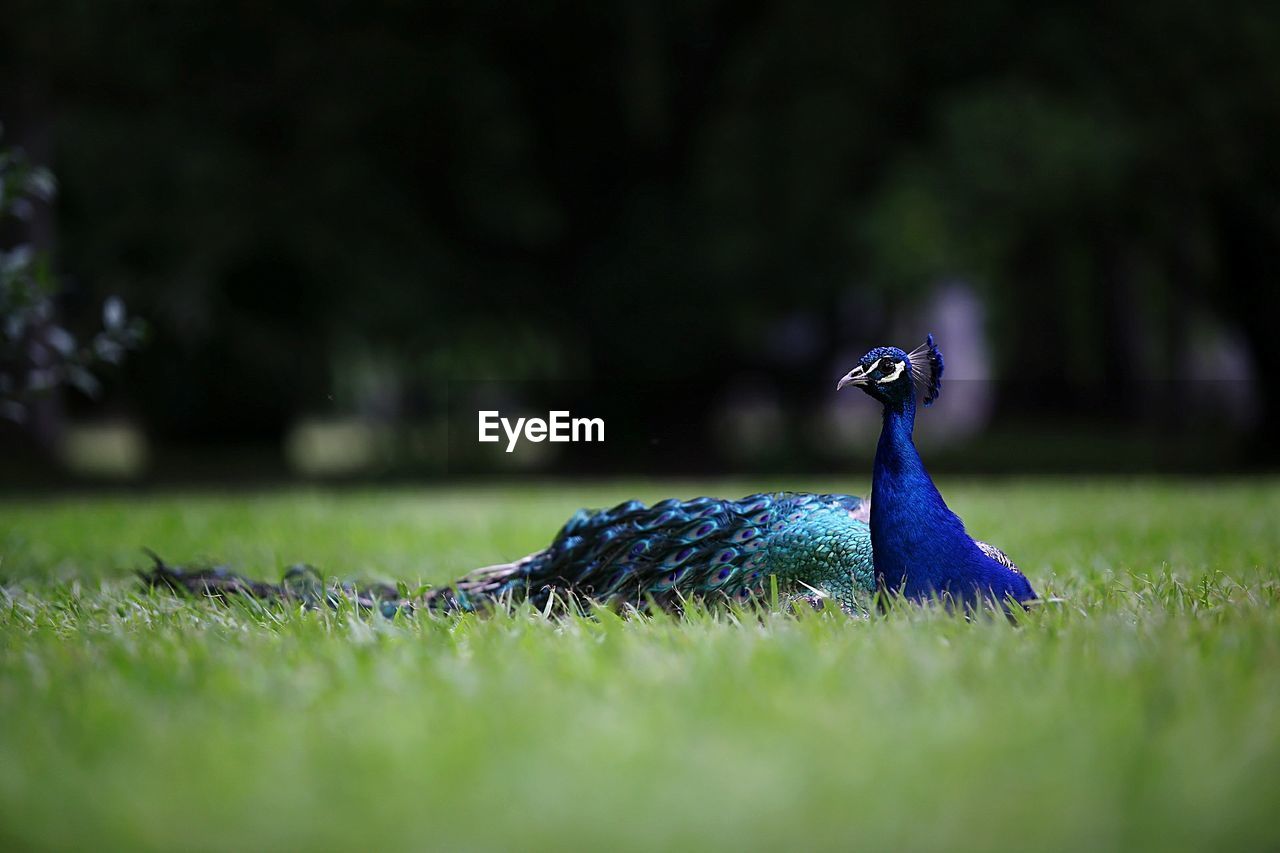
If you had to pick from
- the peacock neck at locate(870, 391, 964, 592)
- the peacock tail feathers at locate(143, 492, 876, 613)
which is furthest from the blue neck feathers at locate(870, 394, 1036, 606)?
the peacock tail feathers at locate(143, 492, 876, 613)

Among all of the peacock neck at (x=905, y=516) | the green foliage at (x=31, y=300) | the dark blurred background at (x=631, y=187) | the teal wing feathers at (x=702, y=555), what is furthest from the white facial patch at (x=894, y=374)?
the dark blurred background at (x=631, y=187)

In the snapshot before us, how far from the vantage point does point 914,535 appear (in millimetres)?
3729

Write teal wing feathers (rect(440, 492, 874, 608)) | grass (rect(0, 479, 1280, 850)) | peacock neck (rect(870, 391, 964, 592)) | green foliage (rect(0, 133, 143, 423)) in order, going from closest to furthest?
grass (rect(0, 479, 1280, 850))
peacock neck (rect(870, 391, 964, 592))
teal wing feathers (rect(440, 492, 874, 608))
green foliage (rect(0, 133, 143, 423))

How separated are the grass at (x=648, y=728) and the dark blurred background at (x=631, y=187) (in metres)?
9.83

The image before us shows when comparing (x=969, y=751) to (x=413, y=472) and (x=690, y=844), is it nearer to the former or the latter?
(x=690, y=844)

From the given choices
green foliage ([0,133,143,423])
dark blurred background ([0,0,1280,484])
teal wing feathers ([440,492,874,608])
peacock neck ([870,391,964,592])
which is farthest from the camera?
dark blurred background ([0,0,1280,484])

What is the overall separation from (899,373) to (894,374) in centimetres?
2

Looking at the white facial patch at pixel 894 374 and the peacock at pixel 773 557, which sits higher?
the white facial patch at pixel 894 374

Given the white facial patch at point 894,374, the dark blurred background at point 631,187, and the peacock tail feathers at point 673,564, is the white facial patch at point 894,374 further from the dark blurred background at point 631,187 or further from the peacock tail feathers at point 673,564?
the dark blurred background at point 631,187

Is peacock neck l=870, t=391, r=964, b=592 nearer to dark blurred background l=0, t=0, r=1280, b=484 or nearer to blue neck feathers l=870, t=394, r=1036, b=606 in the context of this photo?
blue neck feathers l=870, t=394, r=1036, b=606

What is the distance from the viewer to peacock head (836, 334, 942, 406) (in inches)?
149

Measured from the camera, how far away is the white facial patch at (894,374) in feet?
12.5

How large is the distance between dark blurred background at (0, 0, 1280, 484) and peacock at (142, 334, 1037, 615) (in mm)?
8589

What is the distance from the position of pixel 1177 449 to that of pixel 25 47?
16337mm
